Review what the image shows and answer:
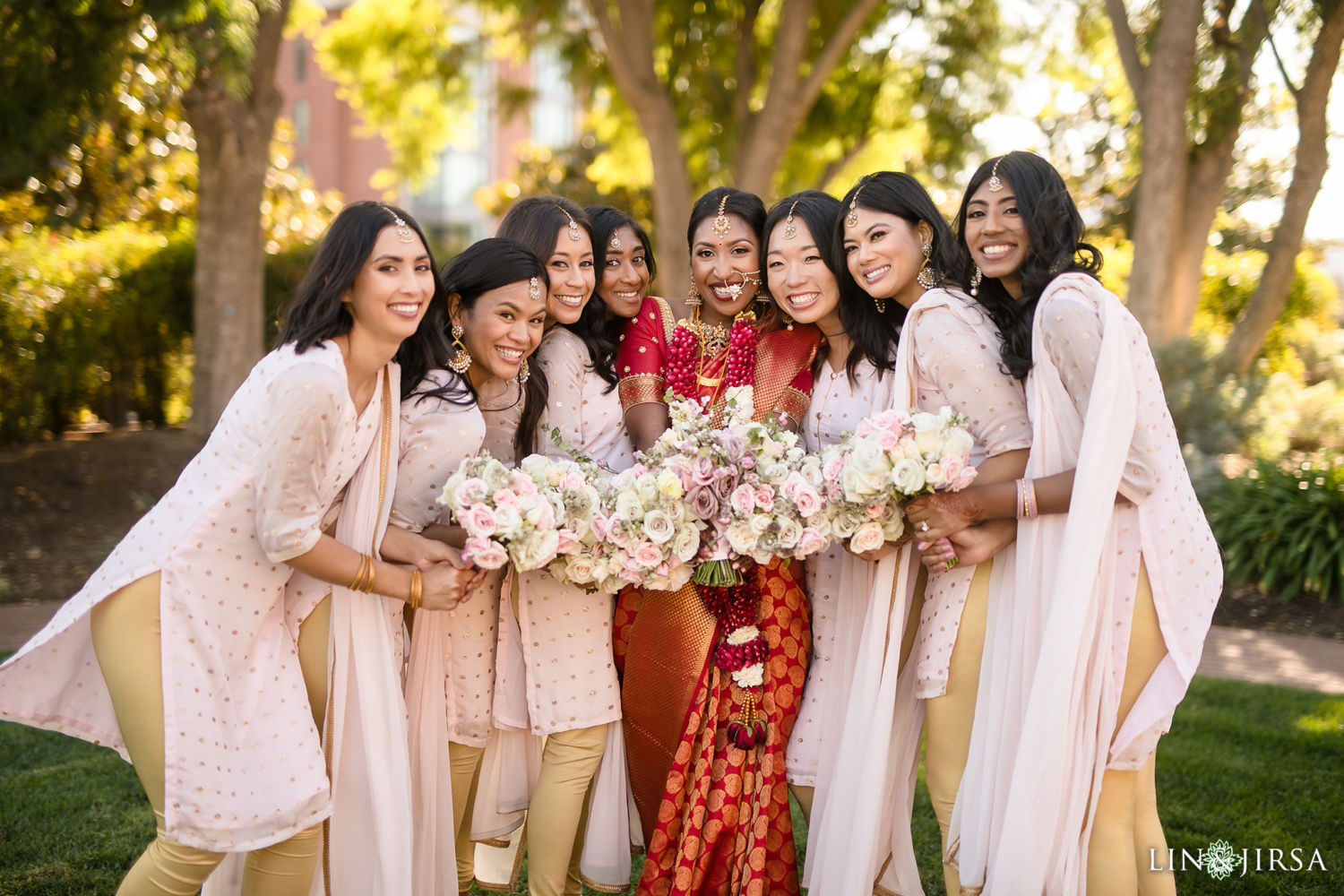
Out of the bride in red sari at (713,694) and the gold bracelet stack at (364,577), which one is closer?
the gold bracelet stack at (364,577)

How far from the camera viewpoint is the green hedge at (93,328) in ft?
32.9

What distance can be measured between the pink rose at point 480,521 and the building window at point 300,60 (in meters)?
35.6

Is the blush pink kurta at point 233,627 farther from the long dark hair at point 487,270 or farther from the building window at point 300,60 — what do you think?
the building window at point 300,60

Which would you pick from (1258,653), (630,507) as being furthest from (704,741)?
(1258,653)

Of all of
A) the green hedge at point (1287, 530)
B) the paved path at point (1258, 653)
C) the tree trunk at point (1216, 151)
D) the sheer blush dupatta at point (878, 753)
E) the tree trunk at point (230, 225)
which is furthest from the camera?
the tree trunk at point (1216, 151)

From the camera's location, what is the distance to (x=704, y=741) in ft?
11.5

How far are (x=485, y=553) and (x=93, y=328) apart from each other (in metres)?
9.78

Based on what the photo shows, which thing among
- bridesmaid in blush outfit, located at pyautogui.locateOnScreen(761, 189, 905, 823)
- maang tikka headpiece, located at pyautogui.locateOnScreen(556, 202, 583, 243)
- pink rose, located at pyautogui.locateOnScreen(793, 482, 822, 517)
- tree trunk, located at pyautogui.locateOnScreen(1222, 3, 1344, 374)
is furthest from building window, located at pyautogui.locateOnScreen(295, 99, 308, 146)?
pink rose, located at pyautogui.locateOnScreen(793, 482, 822, 517)

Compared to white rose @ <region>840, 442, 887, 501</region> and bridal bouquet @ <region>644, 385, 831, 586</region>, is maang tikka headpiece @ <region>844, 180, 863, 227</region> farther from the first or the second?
A: white rose @ <region>840, 442, 887, 501</region>

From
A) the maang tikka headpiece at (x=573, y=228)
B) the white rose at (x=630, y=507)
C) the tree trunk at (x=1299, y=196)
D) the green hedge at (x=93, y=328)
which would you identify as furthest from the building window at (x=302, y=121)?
the white rose at (x=630, y=507)

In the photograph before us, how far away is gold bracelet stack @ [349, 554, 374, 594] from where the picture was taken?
2.94 m

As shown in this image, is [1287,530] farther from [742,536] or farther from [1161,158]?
[742,536]

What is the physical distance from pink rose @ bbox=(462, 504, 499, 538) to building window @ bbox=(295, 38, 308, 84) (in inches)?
1403

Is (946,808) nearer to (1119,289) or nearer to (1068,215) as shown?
(1068,215)
